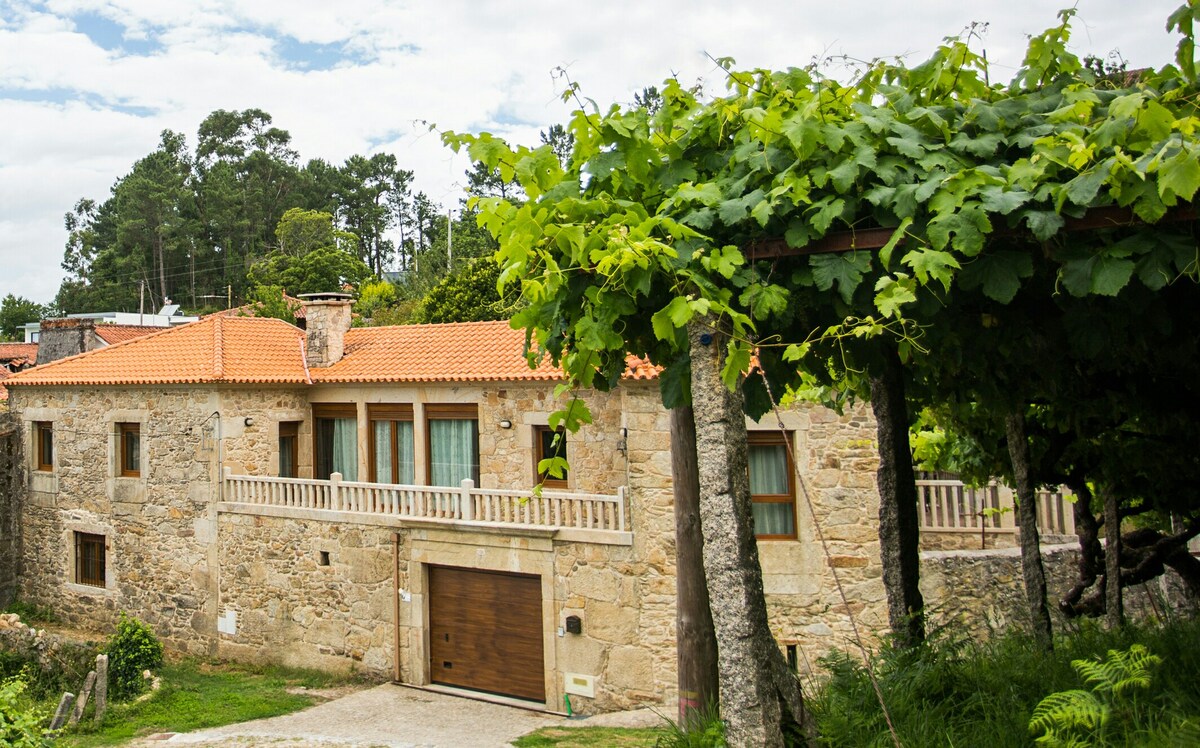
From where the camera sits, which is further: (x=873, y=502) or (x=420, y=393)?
(x=420, y=393)

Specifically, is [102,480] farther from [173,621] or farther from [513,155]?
[513,155]

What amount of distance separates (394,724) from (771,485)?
21.9ft

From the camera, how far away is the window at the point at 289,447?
19.2 metres

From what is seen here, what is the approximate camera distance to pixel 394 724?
1425cm

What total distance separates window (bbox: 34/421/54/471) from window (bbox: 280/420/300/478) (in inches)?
248

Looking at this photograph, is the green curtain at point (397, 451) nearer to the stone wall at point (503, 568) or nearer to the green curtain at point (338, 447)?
the green curtain at point (338, 447)

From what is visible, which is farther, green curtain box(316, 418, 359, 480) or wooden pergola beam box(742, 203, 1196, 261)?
green curtain box(316, 418, 359, 480)

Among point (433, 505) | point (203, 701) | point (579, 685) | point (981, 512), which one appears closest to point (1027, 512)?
point (981, 512)

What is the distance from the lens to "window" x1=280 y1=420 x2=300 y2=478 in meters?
19.2

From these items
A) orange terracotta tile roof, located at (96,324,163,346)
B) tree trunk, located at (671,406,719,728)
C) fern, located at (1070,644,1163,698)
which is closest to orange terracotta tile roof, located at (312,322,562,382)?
tree trunk, located at (671,406,719,728)

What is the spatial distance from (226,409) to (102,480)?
13.0 feet

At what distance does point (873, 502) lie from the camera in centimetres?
1335

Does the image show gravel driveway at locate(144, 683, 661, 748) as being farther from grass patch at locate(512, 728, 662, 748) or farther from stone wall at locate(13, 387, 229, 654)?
stone wall at locate(13, 387, 229, 654)

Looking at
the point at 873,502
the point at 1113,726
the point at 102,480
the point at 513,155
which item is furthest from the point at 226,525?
the point at 1113,726
